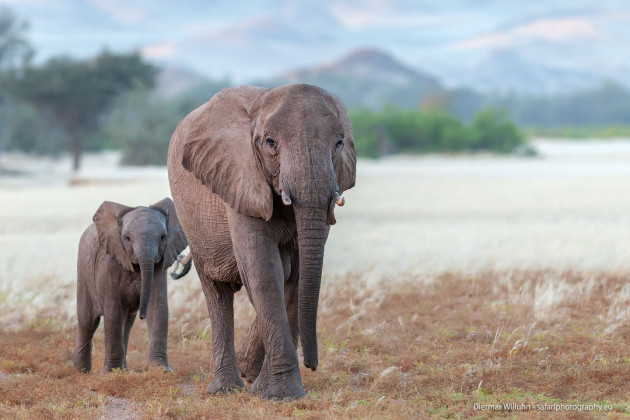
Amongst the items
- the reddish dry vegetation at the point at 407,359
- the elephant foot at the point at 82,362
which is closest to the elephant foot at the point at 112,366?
the reddish dry vegetation at the point at 407,359

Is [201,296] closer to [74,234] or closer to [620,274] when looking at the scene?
[620,274]

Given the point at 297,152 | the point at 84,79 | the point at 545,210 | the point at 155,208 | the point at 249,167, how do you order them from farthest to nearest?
the point at 84,79
the point at 545,210
the point at 155,208
the point at 249,167
the point at 297,152

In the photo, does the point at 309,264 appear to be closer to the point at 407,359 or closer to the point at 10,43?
the point at 407,359

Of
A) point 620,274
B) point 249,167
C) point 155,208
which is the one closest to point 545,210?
point 620,274

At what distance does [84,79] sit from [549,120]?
144 metres

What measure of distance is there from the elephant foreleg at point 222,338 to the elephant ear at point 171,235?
3.97 feet

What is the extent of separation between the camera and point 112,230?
Result: 942cm

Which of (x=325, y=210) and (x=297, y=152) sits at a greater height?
(x=297, y=152)

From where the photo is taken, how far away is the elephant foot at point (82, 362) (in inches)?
380

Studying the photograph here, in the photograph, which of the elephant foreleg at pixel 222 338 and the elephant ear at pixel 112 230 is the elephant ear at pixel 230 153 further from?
the elephant ear at pixel 112 230

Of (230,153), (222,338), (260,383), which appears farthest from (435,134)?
(230,153)

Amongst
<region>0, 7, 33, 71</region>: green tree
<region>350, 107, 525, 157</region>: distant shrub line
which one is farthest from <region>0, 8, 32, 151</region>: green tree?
<region>350, 107, 525, 157</region>: distant shrub line

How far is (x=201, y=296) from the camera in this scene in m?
13.0

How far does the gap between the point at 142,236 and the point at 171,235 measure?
0.55 m
